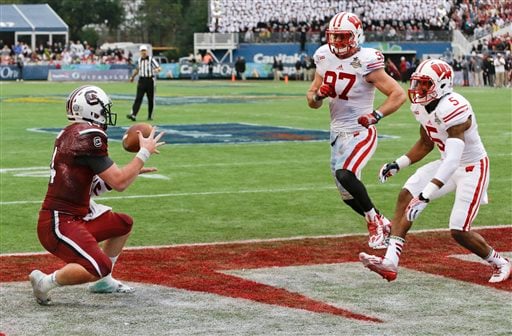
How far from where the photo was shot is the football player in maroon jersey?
692 cm

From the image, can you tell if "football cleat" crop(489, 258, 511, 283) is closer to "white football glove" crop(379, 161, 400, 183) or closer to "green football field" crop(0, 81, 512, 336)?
"green football field" crop(0, 81, 512, 336)

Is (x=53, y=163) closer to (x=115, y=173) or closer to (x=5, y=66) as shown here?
(x=115, y=173)

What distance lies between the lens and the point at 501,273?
306 inches

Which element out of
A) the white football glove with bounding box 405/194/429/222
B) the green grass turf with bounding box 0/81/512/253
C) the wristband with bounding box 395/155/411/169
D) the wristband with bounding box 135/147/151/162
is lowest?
the green grass turf with bounding box 0/81/512/253

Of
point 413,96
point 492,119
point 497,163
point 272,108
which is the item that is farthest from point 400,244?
point 272,108

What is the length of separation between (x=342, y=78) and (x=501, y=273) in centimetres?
240

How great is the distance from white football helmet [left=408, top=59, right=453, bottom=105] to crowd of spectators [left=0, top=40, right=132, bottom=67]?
44774 millimetres

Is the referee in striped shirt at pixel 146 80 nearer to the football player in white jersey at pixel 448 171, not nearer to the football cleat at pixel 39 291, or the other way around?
the football player in white jersey at pixel 448 171

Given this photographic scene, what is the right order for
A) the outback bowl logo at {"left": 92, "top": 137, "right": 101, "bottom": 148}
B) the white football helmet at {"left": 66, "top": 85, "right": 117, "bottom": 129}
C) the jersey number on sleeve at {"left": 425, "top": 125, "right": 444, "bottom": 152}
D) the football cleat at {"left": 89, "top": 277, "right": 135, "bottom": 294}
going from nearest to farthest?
1. the outback bowl logo at {"left": 92, "top": 137, "right": 101, "bottom": 148}
2. the white football helmet at {"left": 66, "top": 85, "right": 117, "bottom": 129}
3. the football cleat at {"left": 89, "top": 277, "right": 135, "bottom": 294}
4. the jersey number on sleeve at {"left": 425, "top": 125, "right": 444, "bottom": 152}

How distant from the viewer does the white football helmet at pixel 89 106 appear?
7.05 meters

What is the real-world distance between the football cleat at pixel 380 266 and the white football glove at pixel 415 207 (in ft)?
1.18

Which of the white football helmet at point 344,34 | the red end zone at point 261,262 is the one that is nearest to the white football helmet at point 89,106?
the red end zone at point 261,262

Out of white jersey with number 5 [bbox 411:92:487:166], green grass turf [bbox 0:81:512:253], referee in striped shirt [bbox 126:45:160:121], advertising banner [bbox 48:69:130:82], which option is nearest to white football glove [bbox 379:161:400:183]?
white jersey with number 5 [bbox 411:92:487:166]

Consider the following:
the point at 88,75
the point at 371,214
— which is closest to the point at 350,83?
the point at 371,214
